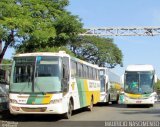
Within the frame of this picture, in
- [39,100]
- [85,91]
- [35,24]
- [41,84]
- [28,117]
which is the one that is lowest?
[28,117]

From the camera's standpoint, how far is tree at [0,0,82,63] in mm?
24172

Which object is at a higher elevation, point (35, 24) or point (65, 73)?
point (35, 24)

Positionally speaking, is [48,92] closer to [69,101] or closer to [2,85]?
[69,101]

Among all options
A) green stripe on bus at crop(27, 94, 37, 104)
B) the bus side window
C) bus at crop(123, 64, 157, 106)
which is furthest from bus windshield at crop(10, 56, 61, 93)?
bus at crop(123, 64, 157, 106)

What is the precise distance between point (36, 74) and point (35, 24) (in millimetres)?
6587

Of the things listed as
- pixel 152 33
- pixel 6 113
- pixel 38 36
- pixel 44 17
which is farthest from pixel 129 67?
pixel 152 33

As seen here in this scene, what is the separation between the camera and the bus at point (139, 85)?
105ft

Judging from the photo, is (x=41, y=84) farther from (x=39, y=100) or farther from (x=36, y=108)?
(x=36, y=108)

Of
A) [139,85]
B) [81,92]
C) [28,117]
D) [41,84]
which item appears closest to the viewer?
[41,84]

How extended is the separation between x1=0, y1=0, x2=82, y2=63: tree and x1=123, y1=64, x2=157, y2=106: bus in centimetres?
545

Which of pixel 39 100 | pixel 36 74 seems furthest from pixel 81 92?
pixel 39 100

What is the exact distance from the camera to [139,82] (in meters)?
32.6

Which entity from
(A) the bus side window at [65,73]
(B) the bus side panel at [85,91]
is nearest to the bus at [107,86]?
(B) the bus side panel at [85,91]

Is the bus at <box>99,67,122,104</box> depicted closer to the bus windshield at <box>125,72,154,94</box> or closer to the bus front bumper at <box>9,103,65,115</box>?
the bus windshield at <box>125,72,154,94</box>
